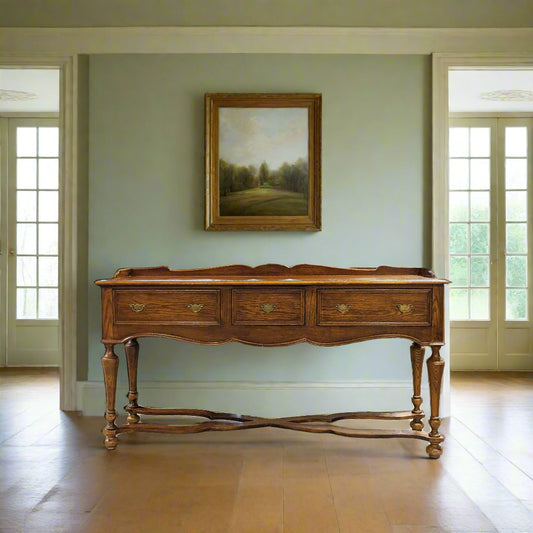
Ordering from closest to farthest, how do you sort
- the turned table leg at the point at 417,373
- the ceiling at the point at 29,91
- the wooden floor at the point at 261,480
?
the wooden floor at the point at 261,480, the turned table leg at the point at 417,373, the ceiling at the point at 29,91

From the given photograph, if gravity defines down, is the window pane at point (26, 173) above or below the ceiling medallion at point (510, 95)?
below

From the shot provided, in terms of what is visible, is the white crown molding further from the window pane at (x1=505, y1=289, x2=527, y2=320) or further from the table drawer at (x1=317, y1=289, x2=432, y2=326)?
the window pane at (x1=505, y1=289, x2=527, y2=320)

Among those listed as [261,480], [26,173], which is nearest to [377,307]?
[261,480]

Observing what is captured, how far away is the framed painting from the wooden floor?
1.52 metres

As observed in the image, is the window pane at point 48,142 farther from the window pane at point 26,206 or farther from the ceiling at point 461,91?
the window pane at point 26,206

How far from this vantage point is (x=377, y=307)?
3703mm

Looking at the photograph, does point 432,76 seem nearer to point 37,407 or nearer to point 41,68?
point 41,68

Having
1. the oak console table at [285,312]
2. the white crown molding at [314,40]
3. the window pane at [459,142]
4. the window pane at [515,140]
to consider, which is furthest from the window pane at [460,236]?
the oak console table at [285,312]

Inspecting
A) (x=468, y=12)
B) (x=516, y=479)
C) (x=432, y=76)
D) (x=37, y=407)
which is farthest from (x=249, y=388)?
(x=468, y=12)

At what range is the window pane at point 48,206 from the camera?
22.7ft

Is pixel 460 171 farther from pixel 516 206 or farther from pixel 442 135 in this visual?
pixel 442 135

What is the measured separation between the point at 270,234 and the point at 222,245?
1.19 ft

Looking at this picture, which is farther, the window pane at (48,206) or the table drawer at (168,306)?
the window pane at (48,206)

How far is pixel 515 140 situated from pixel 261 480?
5069 mm
